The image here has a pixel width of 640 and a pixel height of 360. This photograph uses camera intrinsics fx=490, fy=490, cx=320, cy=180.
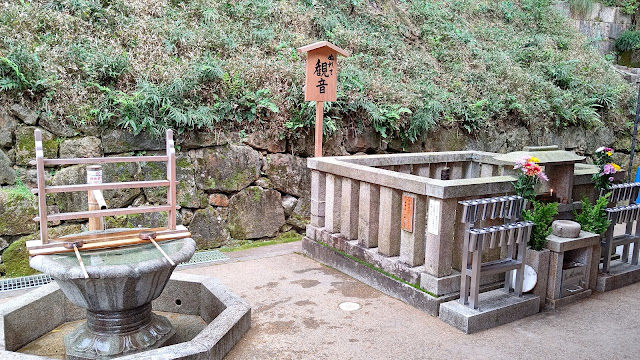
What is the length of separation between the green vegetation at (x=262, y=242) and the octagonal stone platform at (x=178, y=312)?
219 centimetres

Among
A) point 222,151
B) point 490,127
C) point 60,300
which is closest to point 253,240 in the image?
point 222,151

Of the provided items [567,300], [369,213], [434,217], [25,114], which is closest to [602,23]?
[567,300]

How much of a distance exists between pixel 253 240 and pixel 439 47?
24.7ft

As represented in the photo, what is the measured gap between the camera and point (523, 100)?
1098 centimetres

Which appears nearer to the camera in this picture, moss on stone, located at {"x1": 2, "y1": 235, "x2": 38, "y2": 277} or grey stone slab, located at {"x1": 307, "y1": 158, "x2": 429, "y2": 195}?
grey stone slab, located at {"x1": 307, "y1": 158, "x2": 429, "y2": 195}

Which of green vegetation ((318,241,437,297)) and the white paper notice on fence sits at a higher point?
the white paper notice on fence

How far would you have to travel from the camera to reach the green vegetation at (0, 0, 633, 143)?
23.3ft

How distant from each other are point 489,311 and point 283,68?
5570 mm

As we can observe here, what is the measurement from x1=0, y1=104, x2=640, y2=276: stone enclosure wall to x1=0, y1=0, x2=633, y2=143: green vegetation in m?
0.24

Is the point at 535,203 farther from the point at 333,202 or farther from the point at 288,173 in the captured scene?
the point at 288,173

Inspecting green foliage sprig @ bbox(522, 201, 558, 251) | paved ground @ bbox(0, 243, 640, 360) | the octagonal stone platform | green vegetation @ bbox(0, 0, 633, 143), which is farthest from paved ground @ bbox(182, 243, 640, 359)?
green vegetation @ bbox(0, 0, 633, 143)

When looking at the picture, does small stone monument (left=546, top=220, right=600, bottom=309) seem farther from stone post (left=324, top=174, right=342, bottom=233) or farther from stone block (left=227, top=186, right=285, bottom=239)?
stone block (left=227, top=186, right=285, bottom=239)

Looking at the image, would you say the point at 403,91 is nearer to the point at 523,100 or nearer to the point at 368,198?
the point at 523,100

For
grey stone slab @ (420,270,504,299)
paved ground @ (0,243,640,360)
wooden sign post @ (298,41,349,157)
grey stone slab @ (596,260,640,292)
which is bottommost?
paved ground @ (0,243,640,360)
